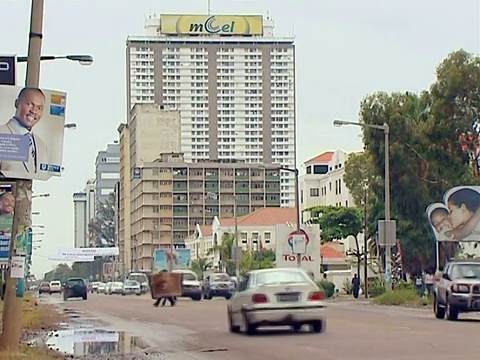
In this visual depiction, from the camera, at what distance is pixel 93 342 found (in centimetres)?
2450

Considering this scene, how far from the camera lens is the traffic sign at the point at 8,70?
26688 mm

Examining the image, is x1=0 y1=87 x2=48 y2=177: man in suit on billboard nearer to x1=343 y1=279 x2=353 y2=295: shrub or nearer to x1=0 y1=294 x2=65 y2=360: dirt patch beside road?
x1=0 y1=294 x2=65 y2=360: dirt patch beside road

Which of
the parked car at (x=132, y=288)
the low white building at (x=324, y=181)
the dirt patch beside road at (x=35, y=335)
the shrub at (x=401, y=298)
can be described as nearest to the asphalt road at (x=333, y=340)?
the dirt patch beside road at (x=35, y=335)

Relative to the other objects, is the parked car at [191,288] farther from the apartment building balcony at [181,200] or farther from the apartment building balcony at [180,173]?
the apartment building balcony at [181,200]

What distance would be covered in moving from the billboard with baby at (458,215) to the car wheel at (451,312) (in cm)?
1422

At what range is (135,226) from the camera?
18312 cm

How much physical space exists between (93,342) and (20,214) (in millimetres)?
7401

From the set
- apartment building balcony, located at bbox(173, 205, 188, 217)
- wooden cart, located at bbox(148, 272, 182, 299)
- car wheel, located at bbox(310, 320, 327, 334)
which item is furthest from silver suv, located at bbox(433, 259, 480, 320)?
apartment building balcony, located at bbox(173, 205, 188, 217)

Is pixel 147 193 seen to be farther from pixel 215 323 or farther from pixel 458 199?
pixel 215 323

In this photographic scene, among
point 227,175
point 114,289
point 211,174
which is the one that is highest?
point 227,175

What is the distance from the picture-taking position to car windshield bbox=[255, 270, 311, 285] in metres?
25.2

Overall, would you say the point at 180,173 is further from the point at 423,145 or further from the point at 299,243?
the point at 423,145

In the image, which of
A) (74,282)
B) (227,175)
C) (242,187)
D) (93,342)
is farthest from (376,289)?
(242,187)

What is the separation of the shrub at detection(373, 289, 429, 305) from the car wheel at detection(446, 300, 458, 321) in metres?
13.2
